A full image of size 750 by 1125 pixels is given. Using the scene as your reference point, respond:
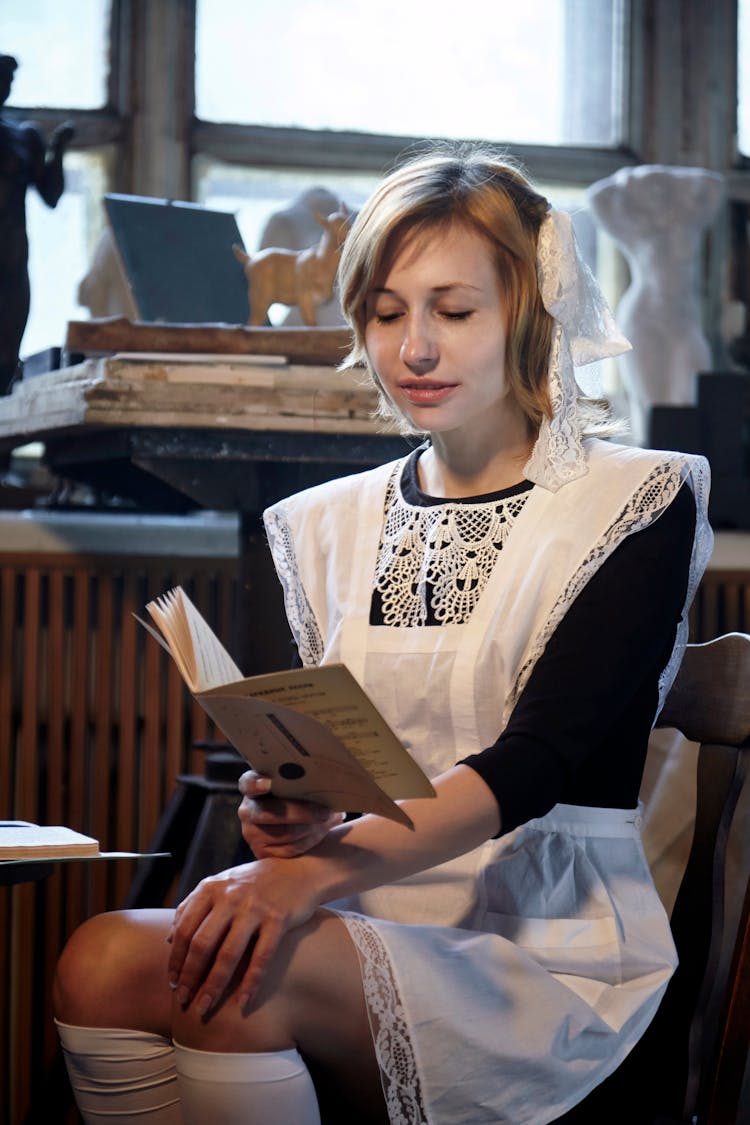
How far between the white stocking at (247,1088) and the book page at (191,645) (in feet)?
1.03

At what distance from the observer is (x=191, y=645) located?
1263 mm

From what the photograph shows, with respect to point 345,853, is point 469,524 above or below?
above

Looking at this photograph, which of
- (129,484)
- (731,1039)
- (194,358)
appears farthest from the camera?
(129,484)

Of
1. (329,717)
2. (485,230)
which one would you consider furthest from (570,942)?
(485,230)

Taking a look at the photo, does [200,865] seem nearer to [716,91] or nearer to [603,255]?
[603,255]

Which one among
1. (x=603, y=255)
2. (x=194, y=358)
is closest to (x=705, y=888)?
(x=194, y=358)

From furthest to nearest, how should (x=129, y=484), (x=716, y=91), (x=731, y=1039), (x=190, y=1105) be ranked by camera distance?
(x=716, y=91), (x=129, y=484), (x=731, y=1039), (x=190, y=1105)

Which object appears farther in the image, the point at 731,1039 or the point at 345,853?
the point at 731,1039

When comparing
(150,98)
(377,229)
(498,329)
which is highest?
(150,98)

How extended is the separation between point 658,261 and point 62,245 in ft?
4.21

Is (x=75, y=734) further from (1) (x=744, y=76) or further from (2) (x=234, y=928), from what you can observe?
(1) (x=744, y=76)

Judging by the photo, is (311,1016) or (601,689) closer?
(311,1016)

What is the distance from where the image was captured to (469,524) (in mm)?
1644

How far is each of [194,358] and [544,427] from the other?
591 mm
